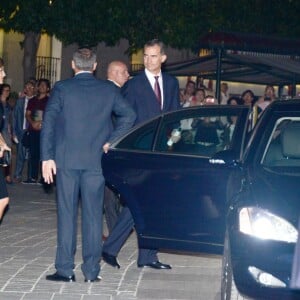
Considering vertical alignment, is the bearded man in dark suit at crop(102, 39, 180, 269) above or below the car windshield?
above

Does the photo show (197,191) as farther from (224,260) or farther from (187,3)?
(187,3)

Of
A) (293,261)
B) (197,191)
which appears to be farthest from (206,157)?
(293,261)

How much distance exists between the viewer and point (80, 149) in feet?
33.3

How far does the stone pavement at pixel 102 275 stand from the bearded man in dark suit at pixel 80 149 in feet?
0.93

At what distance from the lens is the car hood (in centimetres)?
802

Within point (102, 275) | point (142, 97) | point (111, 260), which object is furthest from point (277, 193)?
point (142, 97)

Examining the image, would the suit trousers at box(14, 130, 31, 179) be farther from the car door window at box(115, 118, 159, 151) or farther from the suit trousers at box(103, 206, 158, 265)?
the car door window at box(115, 118, 159, 151)

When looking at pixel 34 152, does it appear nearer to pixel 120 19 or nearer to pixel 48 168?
pixel 48 168

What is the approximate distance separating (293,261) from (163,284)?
113 inches

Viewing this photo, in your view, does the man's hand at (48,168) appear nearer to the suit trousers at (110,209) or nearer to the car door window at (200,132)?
the car door window at (200,132)

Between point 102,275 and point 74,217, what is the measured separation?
2.38 feet

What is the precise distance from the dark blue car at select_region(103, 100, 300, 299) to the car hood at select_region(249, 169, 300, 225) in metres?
0.01

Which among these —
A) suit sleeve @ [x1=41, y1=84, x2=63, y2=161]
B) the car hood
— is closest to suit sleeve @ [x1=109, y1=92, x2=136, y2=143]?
suit sleeve @ [x1=41, y1=84, x2=63, y2=161]

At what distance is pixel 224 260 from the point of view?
9.00 m
